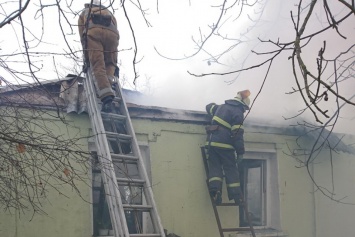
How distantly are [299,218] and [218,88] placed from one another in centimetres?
328

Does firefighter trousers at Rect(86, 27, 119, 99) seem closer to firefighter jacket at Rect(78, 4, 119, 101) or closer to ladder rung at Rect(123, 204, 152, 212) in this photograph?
firefighter jacket at Rect(78, 4, 119, 101)

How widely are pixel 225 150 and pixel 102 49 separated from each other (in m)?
2.14

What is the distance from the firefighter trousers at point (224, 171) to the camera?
599cm

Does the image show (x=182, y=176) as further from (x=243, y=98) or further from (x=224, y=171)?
(x=243, y=98)

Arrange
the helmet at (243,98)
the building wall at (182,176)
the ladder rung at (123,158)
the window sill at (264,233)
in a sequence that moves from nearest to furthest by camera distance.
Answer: the ladder rung at (123,158), the building wall at (182,176), the helmet at (243,98), the window sill at (264,233)

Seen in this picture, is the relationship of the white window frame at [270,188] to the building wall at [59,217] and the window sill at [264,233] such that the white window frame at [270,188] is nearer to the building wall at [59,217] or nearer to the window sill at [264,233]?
the window sill at [264,233]

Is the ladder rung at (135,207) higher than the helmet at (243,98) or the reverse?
the reverse

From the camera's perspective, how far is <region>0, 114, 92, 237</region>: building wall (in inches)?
184

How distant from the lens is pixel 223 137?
19.7 ft

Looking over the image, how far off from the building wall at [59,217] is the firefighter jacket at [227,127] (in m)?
1.75

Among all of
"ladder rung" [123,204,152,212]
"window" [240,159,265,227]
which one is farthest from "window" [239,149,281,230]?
"ladder rung" [123,204,152,212]

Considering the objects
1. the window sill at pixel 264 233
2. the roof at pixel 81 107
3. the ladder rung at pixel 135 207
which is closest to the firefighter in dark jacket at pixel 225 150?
the roof at pixel 81 107

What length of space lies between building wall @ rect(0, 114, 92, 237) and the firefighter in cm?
54

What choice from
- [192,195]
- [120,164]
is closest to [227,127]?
[192,195]
